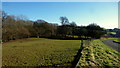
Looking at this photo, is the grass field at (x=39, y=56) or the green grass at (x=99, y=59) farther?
the grass field at (x=39, y=56)

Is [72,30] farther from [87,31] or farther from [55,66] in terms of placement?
[55,66]

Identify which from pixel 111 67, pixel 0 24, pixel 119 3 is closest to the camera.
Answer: pixel 111 67

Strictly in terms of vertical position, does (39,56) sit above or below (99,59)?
below

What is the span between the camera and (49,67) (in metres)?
4.63

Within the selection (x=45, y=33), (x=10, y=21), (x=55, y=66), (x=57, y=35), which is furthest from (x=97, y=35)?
(x=55, y=66)

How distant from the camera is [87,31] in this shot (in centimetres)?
3622

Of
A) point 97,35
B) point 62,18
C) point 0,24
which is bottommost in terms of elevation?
point 97,35

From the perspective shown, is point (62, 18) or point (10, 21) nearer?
point (10, 21)

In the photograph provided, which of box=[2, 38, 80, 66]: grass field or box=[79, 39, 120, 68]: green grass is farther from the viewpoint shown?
box=[2, 38, 80, 66]: grass field

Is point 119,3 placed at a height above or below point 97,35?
Result: above

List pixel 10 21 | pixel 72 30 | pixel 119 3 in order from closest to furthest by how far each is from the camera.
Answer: pixel 119 3
pixel 10 21
pixel 72 30

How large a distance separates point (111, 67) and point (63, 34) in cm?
3540

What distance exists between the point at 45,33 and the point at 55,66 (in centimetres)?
3517

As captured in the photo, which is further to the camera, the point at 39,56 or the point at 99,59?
the point at 39,56
